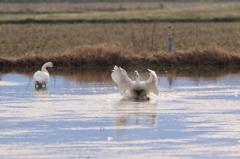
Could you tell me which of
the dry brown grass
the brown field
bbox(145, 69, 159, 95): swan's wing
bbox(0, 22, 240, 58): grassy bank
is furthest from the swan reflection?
bbox(0, 22, 240, 58): grassy bank

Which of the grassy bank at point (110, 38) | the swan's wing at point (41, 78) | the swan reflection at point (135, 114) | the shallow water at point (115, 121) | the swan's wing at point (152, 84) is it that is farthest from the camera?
the grassy bank at point (110, 38)

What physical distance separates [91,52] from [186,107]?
29.0 feet

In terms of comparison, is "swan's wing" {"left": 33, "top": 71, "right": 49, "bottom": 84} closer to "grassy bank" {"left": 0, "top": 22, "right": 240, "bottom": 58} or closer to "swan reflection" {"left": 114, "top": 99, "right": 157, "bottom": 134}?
"swan reflection" {"left": 114, "top": 99, "right": 157, "bottom": 134}

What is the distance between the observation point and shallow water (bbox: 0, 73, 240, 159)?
36.4ft

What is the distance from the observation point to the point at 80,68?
23391 millimetres

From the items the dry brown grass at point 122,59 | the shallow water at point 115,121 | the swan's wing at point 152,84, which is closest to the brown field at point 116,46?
the dry brown grass at point 122,59

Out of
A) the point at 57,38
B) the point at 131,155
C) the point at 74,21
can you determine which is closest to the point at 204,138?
the point at 131,155

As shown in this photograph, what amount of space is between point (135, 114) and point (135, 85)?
7.40 feet

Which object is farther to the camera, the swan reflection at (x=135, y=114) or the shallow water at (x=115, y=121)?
the swan reflection at (x=135, y=114)

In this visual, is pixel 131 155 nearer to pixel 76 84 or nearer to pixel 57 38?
pixel 76 84

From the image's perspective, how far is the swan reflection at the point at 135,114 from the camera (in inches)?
524

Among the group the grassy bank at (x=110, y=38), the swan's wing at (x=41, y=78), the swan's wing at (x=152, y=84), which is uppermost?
the grassy bank at (x=110, y=38)

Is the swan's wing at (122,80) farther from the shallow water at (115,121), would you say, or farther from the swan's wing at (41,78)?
the swan's wing at (41,78)

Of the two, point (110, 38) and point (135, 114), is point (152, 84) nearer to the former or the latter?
point (135, 114)
